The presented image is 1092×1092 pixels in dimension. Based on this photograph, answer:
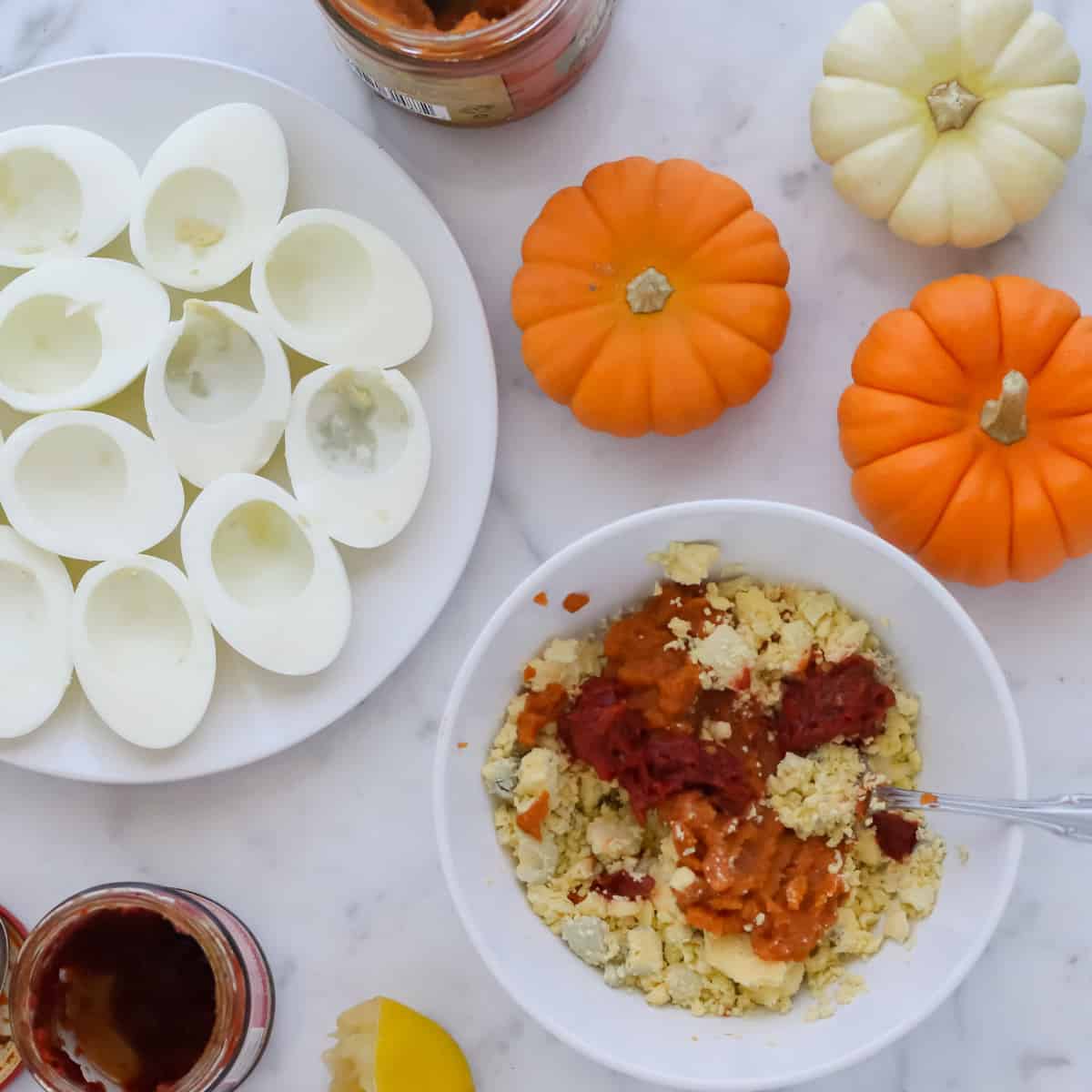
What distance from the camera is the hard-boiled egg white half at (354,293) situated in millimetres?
1253

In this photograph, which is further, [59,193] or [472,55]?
[59,193]

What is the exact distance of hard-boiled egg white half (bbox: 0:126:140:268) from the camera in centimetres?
126

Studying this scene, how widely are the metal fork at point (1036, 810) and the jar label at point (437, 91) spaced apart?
30.9 inches

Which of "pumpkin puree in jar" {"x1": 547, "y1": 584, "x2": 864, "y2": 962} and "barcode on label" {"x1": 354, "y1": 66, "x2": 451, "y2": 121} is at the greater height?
"barcode on label" {"x1": 354, "y1": 66, "x2": 451, "y2": 121}

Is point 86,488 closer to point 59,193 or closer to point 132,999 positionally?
point 59,193

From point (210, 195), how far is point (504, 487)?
1.42 ft

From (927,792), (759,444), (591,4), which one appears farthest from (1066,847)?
(591,4)

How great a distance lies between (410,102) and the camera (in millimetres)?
1226

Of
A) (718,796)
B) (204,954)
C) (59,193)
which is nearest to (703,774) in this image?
(718,796)

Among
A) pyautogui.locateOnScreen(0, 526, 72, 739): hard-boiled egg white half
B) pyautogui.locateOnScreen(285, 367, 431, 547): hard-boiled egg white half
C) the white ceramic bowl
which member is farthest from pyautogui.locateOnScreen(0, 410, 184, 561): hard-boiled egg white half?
the white ceramic bowl

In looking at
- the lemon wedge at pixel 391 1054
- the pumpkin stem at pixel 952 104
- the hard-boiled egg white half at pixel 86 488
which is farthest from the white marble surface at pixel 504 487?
the hard-boiled egg white half at pixel 86 488

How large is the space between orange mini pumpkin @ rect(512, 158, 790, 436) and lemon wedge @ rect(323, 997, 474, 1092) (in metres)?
0.65

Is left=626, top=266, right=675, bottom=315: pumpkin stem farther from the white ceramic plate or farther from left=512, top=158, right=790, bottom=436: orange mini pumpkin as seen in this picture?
the white ceramic plate

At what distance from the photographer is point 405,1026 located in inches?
48.5
